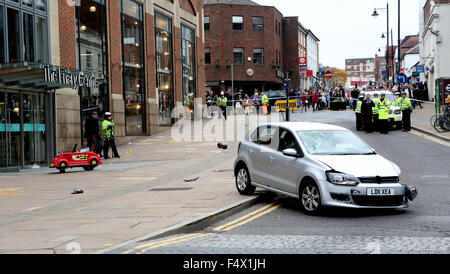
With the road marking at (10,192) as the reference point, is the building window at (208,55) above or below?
above

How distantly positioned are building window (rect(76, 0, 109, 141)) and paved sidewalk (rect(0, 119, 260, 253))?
4605mm

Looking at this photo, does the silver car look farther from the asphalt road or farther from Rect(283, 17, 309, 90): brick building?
Rect(283, 17, 309, 90): brick building

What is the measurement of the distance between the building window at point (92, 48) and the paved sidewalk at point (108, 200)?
461cm

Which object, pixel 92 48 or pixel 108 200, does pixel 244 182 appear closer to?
pixel 108 200

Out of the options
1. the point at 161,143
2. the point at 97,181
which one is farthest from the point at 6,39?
the point at 161,143

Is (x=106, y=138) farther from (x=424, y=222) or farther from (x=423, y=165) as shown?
(x=424, y=222)

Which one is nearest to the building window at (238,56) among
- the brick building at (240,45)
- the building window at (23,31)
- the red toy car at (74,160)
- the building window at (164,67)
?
the brick building at (240,45)

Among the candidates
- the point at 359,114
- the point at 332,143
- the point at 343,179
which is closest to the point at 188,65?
the point at 359,114

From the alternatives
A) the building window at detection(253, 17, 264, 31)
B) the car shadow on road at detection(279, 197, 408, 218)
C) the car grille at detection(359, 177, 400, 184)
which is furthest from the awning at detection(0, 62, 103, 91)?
the building window at detection(253, 17, 264, 31)

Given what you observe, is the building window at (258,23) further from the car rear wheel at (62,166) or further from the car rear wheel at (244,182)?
the car rear wheel at (244,182)

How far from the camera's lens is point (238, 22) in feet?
197

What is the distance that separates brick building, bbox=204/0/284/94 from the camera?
59062 millimetres

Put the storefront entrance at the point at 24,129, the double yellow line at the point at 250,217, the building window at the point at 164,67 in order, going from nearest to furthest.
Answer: the double yellow line at the point at 250,217 < the storefront entrance at the point at 24,129 < the building window at the point at 164,67

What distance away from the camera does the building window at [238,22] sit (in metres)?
59.9
